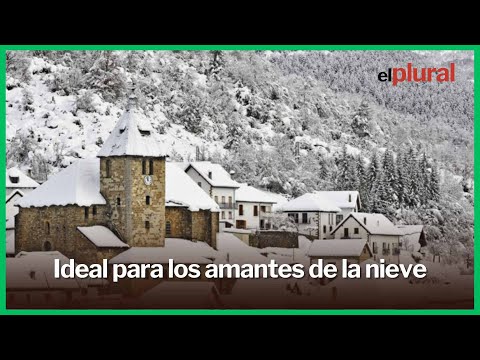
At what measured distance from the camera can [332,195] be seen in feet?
126

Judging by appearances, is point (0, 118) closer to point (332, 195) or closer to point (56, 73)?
point (56, 73)

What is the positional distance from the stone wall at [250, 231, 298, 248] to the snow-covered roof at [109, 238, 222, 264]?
1.23 metres

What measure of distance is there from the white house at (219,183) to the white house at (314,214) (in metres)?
1.56

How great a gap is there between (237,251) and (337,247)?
250cm

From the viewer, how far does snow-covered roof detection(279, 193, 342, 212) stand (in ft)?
125

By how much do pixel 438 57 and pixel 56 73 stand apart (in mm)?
9694

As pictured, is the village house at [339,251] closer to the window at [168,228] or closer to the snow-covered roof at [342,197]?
the snow-covered roof at [342,197]

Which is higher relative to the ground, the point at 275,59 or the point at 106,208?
the point at 275,59

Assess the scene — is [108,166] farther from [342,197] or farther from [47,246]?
[342,197]

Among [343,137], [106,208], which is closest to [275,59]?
[343,137]

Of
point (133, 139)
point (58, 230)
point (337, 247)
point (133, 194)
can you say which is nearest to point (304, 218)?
point (337, 247)

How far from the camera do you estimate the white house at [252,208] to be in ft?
128

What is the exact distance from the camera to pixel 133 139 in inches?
1528

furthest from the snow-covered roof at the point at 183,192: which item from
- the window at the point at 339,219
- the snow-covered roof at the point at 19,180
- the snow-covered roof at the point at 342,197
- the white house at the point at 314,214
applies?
the snow-covered roof at the point at 19,180
